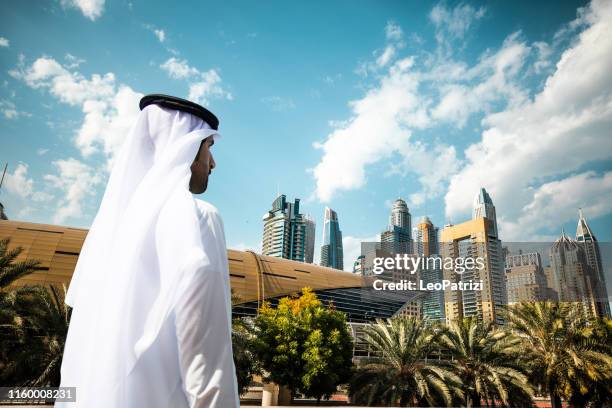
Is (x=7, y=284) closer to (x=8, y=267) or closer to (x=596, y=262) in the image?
(x=8, y=267)

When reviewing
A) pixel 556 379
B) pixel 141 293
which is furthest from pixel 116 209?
pixel 556 379

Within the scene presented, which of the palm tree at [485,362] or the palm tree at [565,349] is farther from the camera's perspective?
the palm tree at [485,362]

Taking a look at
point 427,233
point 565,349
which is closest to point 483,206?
point 427,233

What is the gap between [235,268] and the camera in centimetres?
4794

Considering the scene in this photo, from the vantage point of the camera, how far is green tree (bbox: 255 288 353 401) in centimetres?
1959

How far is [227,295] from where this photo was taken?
1.46 m

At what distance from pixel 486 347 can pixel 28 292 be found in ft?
66.9

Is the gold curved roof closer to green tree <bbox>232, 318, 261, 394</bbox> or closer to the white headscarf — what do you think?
green tree <bbox>232, 318, 261, 394</bbox>

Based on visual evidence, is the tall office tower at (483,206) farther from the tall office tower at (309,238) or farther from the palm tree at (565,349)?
the palm tree at (565,349)

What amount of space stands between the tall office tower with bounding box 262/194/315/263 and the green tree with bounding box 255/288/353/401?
13585cm

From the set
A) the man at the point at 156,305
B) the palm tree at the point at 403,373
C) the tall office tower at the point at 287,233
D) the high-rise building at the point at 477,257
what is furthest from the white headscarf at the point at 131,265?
the tall office tower at the point at 287,233

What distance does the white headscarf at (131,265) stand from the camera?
143 cm

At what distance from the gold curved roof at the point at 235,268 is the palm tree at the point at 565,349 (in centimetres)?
1650

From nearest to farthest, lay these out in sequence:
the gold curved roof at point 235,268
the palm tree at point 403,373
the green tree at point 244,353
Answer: the green tree at point 244,353 < the palm tree at point 403,373 < the gold curved roof at point 235,268
